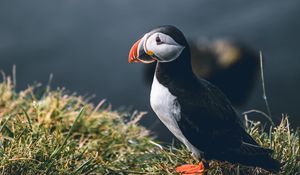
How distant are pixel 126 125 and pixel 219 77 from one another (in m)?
5.65

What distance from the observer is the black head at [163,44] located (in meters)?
5.28

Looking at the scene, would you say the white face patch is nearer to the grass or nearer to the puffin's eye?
the puffin's eye

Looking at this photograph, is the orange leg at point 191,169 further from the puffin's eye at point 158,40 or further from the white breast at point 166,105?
the puffin's eye at point 158,40

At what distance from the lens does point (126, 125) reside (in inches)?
316

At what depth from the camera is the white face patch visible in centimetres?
529

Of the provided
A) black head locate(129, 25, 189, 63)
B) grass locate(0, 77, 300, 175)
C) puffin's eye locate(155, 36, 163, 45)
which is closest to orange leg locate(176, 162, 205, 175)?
grass locate(0, 77, 300, 175)

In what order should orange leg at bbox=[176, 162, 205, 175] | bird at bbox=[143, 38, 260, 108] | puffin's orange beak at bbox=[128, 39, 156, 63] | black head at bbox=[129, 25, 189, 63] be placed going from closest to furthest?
black head at bbox=[129, 25, 189, 63] → puffin's orange beak at bbox=[128, 39, 156, 63] → orange leg at bbox=[176, 162, 205, 175] → bird at bbox=[143, 38, 260, 108]

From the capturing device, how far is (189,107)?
5387 millimetres

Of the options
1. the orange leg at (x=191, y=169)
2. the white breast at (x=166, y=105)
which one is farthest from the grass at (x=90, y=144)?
the white breast at (x=166, y=105)

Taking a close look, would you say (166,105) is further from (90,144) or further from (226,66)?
(226,66)

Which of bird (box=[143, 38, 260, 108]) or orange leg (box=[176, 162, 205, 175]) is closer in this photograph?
orange leg (box=[176, 162, 205, 175])

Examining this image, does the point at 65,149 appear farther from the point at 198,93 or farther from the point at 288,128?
the point at 288,128

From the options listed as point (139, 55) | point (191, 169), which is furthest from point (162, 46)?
point (191, 169)

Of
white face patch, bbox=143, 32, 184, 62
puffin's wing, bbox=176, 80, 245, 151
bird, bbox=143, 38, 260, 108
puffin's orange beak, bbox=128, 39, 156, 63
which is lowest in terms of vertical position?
bird, bbox=143, 38, 260, 108
